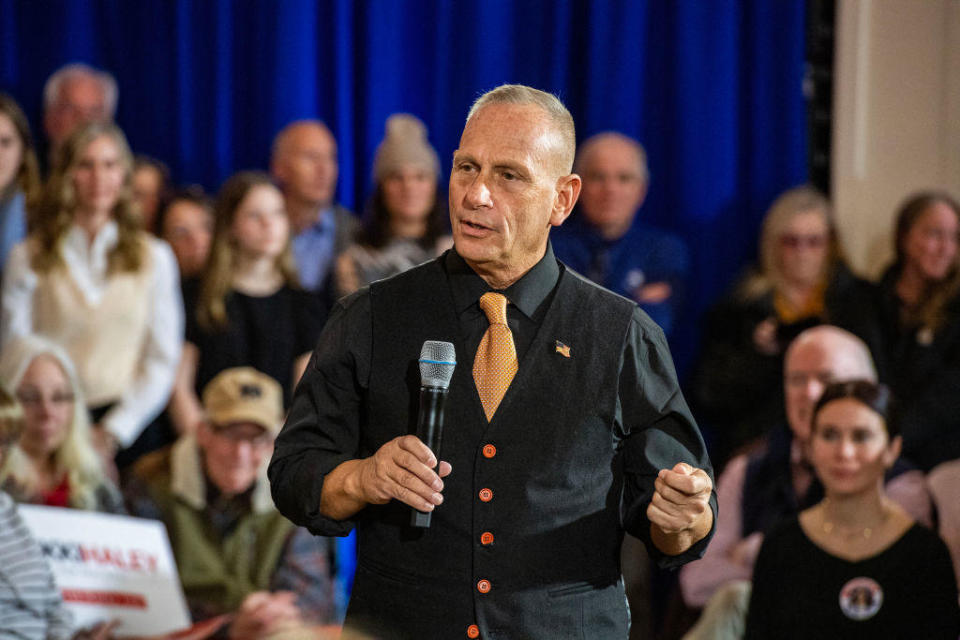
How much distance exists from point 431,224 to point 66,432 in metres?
1.45

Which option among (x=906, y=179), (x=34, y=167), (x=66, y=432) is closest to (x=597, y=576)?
(x=66, y=432)

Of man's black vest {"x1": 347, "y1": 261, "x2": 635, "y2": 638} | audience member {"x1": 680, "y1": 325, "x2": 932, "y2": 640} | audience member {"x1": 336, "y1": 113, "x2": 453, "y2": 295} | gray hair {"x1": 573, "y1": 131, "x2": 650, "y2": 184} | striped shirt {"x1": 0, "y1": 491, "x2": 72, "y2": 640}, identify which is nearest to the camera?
man's black vest {"x1": 347, "y1": 261, "x2": 635, "y2": 638}

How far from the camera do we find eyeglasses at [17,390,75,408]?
404 centimetres

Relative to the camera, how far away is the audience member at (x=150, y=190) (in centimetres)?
469

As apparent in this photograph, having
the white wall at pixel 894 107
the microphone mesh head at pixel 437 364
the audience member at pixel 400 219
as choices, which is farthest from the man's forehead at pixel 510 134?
the white wall at pixel 894 107

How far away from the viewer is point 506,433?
1.75 meters

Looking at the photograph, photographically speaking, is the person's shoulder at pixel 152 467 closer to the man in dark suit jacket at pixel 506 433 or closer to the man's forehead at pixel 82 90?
the man's forehead at pixel 82 90

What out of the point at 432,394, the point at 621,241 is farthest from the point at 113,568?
the point at 432,394

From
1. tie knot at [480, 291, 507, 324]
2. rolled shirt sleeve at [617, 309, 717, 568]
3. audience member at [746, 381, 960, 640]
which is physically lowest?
audience member at [746, 381, 960, 640]

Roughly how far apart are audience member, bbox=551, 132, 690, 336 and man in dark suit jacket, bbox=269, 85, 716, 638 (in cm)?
267

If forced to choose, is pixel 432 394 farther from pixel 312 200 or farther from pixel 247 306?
pixel 312 200

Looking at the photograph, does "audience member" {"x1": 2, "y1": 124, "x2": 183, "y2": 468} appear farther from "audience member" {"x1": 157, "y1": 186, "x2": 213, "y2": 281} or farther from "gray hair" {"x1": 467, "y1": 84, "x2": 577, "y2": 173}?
"gray hair" {"x1": 467, "y1": 84, "x2": 577, "y2": 173}

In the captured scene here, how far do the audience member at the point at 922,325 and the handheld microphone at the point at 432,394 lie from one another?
109 inches

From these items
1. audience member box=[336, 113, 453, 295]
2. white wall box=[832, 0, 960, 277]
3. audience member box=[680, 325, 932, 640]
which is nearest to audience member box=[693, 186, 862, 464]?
audience member box=[680, 325, 932, 640]
